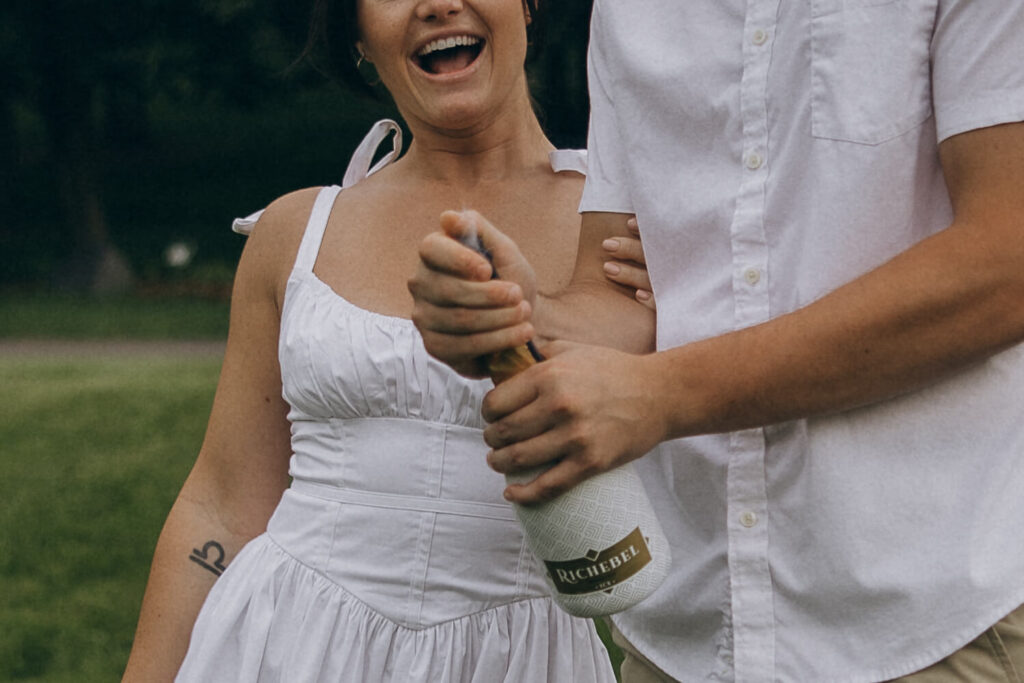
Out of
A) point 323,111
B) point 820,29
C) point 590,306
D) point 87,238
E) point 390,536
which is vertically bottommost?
point 390,536

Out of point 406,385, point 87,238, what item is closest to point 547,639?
point 406,385

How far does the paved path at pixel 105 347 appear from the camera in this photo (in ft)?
41.4

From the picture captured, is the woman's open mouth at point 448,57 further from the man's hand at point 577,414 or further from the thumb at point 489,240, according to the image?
the man's hand at point 577,414

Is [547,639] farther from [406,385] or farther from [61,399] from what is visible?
[61,399]

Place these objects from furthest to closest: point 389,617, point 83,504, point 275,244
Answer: point 83,504, point 275,244, point 389,617

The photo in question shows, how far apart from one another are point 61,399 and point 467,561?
545cm

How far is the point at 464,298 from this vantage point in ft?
5.17

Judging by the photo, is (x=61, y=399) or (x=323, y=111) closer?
(x=61, y=399)

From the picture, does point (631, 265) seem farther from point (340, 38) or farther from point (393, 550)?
point (340, 38)

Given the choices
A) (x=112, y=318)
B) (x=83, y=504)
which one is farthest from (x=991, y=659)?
(x=112, y=318)

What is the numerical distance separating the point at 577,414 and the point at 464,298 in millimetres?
201

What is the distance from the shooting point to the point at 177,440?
22.2ft

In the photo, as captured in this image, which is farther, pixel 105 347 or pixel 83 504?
pixel 105 347

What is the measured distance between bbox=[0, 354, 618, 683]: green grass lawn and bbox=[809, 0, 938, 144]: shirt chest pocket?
392 centimetres
